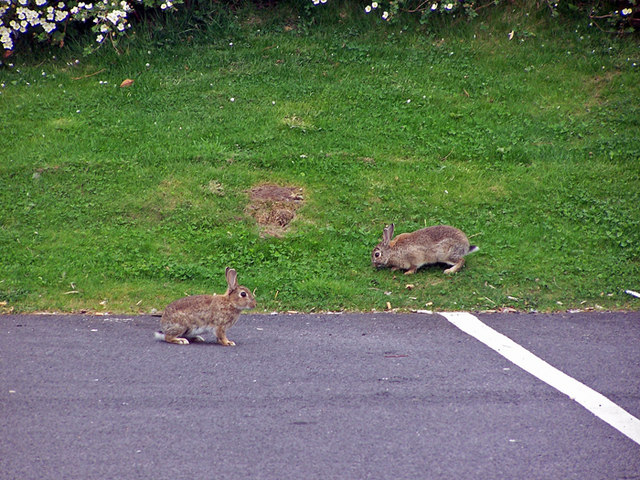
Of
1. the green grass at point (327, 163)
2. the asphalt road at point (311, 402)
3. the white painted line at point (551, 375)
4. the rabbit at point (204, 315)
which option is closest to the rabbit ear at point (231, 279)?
the rabbit at point (204, 315)

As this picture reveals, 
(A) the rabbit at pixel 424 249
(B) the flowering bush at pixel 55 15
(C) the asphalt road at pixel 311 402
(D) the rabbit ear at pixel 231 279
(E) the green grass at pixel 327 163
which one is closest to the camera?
(C) the asphalt road at pixel 311 402

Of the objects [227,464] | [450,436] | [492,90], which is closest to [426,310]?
[450,436]

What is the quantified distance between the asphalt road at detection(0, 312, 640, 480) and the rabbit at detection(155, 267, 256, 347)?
16 cm

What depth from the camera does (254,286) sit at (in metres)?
8.84

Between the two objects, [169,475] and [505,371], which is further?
[505,371]

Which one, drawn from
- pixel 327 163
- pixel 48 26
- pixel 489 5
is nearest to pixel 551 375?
pixel 327 163

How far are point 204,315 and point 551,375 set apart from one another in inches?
130

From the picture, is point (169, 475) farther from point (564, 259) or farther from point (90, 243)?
point (564, 259)

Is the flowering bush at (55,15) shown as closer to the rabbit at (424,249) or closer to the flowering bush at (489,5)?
the flowering bush at (489,5)

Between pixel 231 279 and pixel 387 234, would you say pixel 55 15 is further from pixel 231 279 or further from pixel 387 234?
pixel 231 279

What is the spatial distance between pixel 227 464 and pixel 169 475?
0.39 m

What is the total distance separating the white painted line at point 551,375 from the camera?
5508 mm

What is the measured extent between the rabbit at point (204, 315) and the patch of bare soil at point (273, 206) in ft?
8.86

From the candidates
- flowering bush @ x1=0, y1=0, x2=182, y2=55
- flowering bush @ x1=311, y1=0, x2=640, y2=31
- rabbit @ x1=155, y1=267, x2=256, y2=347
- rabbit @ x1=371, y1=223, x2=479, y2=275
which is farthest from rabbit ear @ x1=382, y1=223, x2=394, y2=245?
flowering bush @ x1=0, y1=0, x2=182, y2=55
